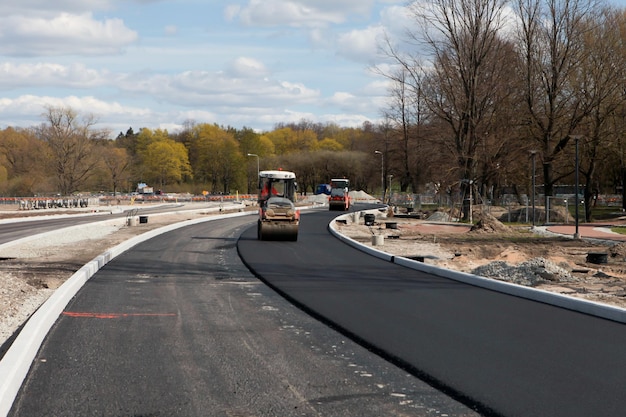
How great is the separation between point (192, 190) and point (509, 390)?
4960 inches

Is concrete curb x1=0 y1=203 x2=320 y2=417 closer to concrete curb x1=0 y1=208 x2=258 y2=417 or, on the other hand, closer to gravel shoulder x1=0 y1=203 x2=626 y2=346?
concrete curb x1=0 y1=208 x2=258 y2=417

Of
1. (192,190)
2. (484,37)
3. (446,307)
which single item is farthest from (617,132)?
(192,190)

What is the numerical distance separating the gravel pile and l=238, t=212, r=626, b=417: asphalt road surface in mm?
1979

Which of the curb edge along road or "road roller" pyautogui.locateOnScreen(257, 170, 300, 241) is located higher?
"road roller" pyautogui.locateOnScreen(257, 170, 300, 241)

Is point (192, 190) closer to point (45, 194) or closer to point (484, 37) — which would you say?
point (45, 194)

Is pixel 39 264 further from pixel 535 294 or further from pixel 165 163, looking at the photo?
pixel 165 163

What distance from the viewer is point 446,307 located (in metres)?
12.8

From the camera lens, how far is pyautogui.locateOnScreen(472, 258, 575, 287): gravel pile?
1728cm

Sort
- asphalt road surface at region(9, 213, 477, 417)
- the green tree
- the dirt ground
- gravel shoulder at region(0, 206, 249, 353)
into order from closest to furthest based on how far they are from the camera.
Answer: asphalt road surface at region(9, 213, 477, 417) → gravel shoulder at region(0, 206, 249, 353) → the dirt ground → the green tree

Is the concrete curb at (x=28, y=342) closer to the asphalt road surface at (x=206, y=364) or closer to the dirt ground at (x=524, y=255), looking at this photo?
the asphalt road surface at (x=206, y=364)

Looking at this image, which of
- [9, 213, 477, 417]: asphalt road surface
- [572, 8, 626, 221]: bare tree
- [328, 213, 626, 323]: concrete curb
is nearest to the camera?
[9, 213, 477, 417]: asphalt road surface

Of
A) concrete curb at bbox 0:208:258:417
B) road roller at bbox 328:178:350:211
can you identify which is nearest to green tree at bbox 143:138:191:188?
road roller at bbox 328:178:350:211

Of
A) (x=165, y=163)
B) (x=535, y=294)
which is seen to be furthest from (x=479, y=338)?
(x=165, y=163)

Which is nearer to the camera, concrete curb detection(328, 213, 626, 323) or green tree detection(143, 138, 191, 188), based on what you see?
concrete curb detection(328, 213, 626, 323)
